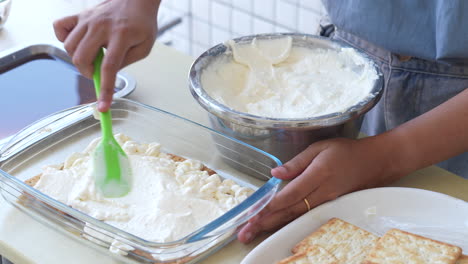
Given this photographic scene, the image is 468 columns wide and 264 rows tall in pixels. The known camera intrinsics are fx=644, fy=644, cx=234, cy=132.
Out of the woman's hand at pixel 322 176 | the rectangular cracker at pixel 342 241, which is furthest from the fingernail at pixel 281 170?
A: the rectangular cracker at pixel 342 241

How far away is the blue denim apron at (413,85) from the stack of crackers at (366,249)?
460 mm

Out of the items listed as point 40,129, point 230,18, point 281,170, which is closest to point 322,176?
point 281,170

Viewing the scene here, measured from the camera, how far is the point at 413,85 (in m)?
1.38

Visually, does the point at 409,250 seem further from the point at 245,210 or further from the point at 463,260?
the point at 245,210

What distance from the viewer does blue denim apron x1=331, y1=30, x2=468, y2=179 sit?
52.3 inches

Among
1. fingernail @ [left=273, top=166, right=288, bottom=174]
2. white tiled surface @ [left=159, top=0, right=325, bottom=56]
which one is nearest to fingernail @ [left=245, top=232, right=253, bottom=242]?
fingernail @ [left=273, top=166, right=288, bottom=174]

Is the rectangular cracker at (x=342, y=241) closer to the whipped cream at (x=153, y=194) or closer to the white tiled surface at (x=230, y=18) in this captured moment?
the whipped cream at (x=153, y=194)

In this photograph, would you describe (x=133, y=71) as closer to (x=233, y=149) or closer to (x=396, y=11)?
(x=233, y=149)

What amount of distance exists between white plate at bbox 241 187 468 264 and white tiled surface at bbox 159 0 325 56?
1.33m

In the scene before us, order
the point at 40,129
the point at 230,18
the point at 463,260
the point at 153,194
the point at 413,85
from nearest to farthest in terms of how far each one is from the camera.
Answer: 1. the point at 463,260
2. the point at 153,194
3. the point at 40,129
4. the point at 413,85
5. the point at 230,18

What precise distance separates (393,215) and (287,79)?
1.16 feet

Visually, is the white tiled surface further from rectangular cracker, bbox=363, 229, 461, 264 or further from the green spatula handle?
rectangular cracker, bbox=363, 229, 461, 264

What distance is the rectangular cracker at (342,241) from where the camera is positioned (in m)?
0.96

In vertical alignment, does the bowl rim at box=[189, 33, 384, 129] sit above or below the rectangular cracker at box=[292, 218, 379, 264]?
above
